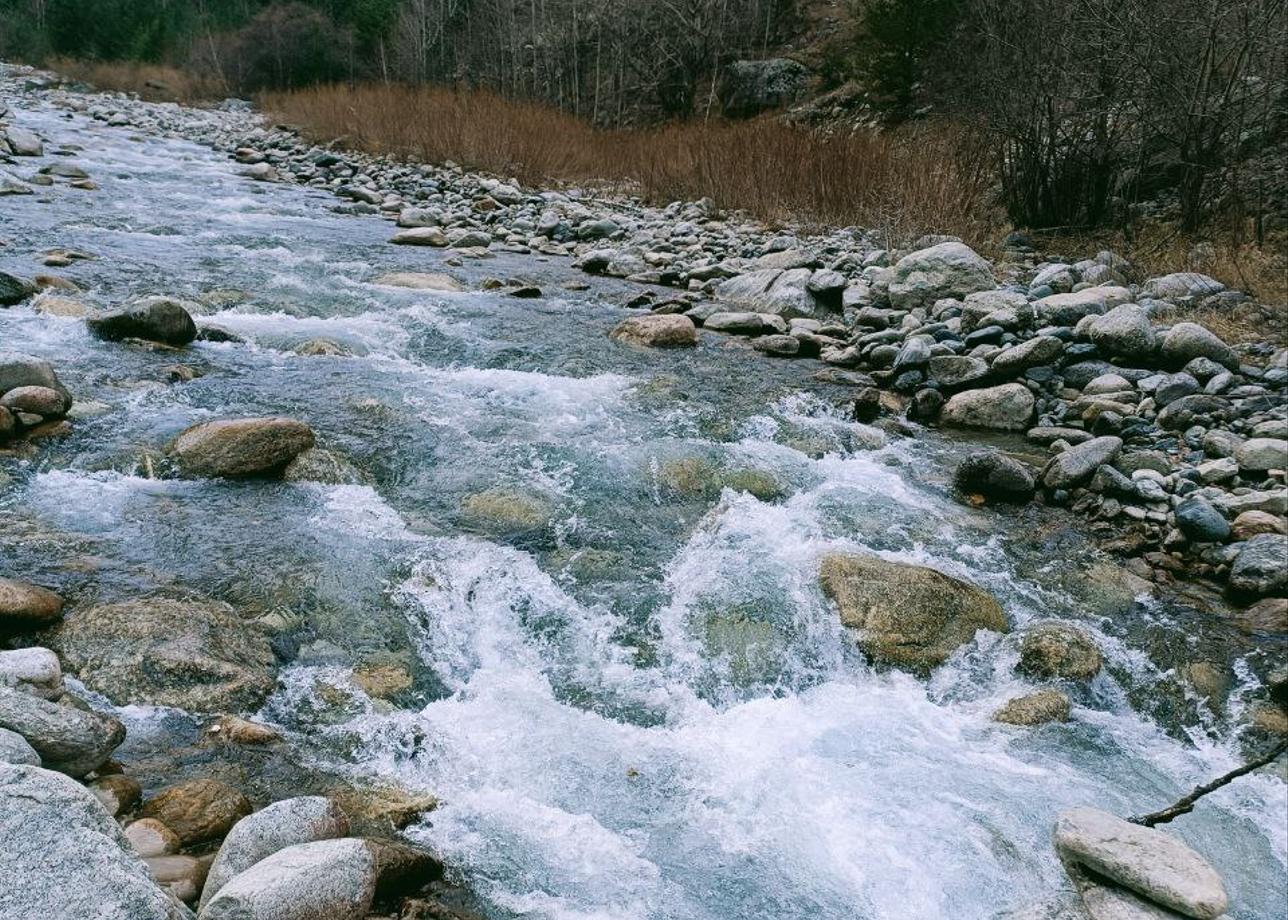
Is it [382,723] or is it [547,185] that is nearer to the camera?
[382,723]

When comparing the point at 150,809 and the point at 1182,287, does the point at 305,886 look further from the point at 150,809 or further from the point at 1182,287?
the point at 1182,287

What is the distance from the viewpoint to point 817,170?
11.2m

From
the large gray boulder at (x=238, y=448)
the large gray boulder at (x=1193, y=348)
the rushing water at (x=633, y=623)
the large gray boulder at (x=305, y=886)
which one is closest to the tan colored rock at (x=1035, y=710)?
the rushing water at (x=633, y=623)

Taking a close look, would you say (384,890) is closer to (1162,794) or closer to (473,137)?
(1162,794)

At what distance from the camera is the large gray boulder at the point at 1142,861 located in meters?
2.29

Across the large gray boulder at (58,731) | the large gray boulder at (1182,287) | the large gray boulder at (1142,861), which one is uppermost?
the large gray boulder at (1182,287)

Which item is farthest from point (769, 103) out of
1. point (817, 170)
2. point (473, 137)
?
point (817, 170)

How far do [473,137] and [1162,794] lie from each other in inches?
570

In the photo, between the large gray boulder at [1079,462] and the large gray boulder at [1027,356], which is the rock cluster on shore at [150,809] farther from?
the large gray boulder at [1027,356]

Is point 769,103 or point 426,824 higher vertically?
point 769,103

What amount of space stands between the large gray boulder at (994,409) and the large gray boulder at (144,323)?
16.4 feet

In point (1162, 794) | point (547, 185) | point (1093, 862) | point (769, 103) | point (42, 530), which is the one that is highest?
point (769, 103)

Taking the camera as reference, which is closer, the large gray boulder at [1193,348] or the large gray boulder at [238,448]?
the large gray boulder at [238,448]

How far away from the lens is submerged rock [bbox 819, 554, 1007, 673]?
367 cm
